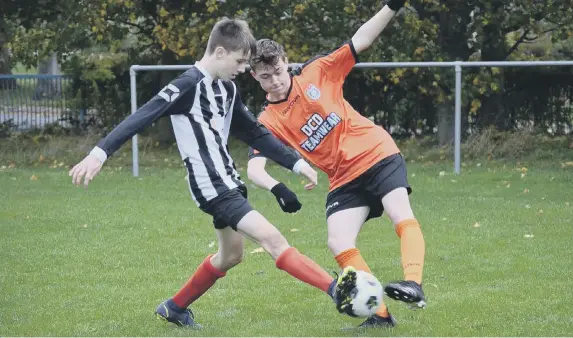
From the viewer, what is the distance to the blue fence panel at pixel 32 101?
19266 mm

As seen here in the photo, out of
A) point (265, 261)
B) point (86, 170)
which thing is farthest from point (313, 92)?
point (265, 261)

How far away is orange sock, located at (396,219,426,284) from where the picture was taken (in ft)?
18.7

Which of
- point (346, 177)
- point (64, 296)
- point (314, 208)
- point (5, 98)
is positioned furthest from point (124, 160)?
point (346, 177)

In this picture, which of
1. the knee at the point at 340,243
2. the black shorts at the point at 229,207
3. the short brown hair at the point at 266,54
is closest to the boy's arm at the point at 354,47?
the short brown hair at the point at 266,54

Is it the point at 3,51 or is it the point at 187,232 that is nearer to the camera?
the point at 187,232

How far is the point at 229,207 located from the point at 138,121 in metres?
0.69

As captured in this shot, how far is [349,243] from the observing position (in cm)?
612

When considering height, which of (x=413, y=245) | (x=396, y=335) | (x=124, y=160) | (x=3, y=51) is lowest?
(x=124, y=160)

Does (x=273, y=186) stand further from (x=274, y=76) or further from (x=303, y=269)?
(x=274, y=76)

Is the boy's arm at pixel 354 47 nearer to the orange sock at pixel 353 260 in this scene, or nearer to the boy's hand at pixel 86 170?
the orange sock at pixel 353 260

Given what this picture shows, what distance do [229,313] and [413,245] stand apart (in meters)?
1.41

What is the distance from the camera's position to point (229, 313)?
21.7ft

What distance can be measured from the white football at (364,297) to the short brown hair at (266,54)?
4.74 feet

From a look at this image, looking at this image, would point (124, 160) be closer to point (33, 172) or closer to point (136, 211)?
point (33, 172)
